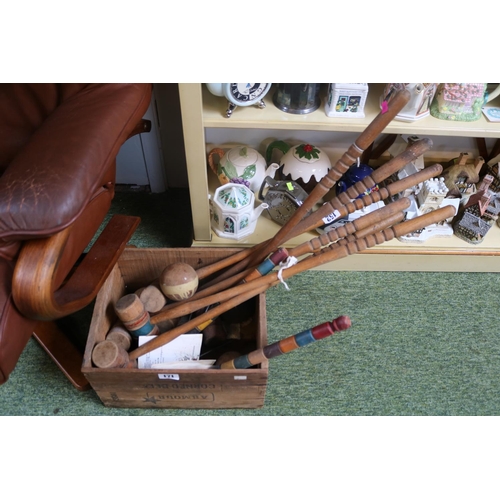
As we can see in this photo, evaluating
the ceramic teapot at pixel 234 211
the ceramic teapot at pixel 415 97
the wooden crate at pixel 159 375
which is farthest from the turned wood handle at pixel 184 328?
the ceramic teapot at pixel 415 97

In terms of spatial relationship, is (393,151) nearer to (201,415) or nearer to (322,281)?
(322,281)

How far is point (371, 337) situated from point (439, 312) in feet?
0.73

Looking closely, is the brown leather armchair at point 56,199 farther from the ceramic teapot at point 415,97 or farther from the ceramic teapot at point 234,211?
the ceramic teapot at point 415,97

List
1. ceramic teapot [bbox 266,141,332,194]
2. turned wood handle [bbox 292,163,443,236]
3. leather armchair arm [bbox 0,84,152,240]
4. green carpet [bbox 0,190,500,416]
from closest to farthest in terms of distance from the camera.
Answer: leather armchair arm [bbox 0,84,152,240] → turned wood handle [bbox 292,163,443,236] → green carpet [bbox 0,190,500,416] → ceramic teapot [bbox 266,141,332,194]

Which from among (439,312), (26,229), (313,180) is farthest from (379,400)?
(26,229)

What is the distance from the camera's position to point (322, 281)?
126 centimetres

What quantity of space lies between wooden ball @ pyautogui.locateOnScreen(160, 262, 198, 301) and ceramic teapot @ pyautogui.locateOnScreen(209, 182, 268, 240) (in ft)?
0.80

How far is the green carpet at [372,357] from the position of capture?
102 cm

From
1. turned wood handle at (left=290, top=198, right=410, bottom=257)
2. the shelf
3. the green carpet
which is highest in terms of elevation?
the shelf

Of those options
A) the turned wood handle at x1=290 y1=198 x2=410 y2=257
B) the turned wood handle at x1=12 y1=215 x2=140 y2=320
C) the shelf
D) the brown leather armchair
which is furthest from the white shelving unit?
the turned wood handle at x1=12 y1=215 x2=140 y2=320

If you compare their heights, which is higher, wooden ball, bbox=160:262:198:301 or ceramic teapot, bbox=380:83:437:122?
ceramic teapot, bbox=380:83:437:122

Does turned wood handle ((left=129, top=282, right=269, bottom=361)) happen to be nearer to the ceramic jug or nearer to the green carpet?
the green carpet

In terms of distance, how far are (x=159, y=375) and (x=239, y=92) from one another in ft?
2.06

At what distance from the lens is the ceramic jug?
3.25 feet
